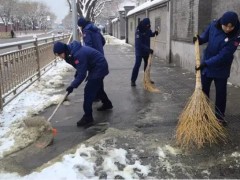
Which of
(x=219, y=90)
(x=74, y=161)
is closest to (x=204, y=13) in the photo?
(x=219, y=90)

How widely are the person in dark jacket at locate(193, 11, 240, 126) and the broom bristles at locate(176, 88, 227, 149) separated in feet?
1.20

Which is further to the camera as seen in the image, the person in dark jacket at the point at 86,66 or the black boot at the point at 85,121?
the black boot at the point at 85,121

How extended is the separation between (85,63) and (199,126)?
189cm

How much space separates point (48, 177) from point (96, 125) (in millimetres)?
1820

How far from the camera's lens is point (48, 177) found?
3.66 metres

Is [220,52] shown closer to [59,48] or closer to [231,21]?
[231,21]

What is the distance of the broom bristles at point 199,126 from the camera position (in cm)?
443

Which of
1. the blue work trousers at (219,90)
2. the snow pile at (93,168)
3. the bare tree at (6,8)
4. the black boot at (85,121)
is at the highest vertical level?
the bare tree at (6,8)

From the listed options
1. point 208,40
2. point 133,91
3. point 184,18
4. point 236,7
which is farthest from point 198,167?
point 184,18

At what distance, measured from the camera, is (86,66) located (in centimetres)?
500

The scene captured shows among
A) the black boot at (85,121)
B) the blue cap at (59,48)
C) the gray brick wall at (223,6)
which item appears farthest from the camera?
the gray brick wall at (223,6)

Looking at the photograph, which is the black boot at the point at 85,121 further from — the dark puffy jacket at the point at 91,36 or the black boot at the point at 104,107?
the dark puffy jacket at the point at 91,36

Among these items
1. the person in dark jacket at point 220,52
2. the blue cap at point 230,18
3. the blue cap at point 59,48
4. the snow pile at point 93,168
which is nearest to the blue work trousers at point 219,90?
the person in dark jacket at point 220,52

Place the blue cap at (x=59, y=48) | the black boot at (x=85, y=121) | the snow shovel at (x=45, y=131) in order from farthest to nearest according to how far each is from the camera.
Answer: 1. the black boot at (x=85, y=121)
2. the blue cap at (x=59, y=48)
3. the snow shovel at (x=45, y=131)
